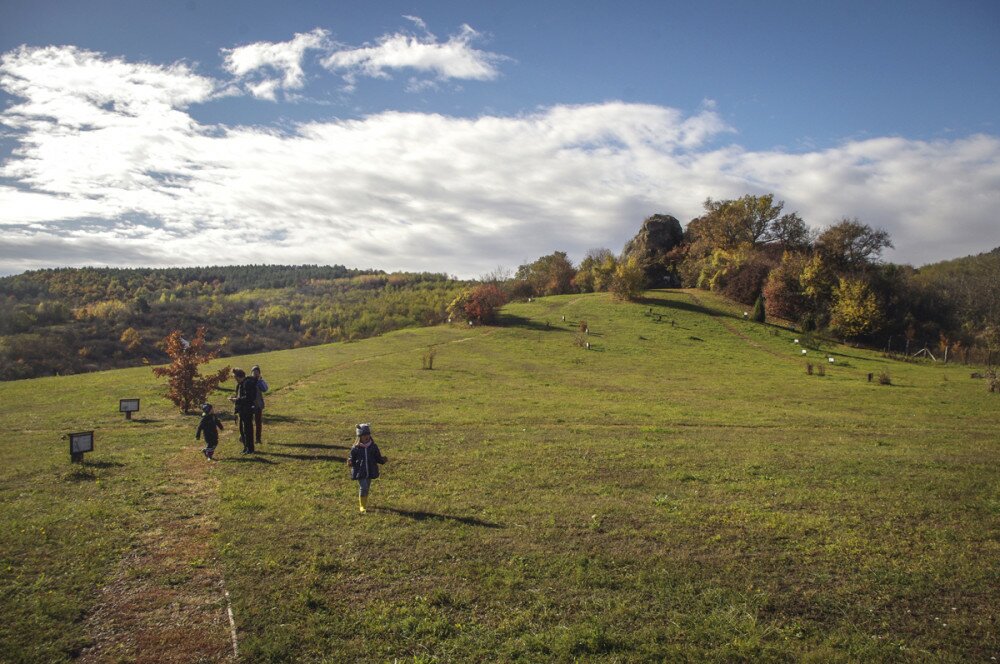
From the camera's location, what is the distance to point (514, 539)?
11.8 m

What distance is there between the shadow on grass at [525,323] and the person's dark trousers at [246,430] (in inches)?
1783

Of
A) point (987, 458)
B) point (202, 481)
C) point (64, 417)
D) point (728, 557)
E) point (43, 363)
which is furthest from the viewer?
point (43, 363)

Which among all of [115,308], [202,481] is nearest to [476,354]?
[202,481]

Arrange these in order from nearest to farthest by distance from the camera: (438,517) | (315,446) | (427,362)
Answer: (438,517)
(315,446)
(427,362)

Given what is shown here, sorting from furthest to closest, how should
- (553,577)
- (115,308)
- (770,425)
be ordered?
1. (115,308)
2. (770,425)
3. (553,577)

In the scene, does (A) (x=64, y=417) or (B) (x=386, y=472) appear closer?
(B) (x=386, y=472)

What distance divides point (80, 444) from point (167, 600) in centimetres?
1112

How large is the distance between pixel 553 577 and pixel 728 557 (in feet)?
12.2

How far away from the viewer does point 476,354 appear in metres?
51.2

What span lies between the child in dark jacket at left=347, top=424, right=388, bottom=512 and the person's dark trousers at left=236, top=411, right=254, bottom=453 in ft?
26.0

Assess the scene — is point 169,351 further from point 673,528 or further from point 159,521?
point 673,528

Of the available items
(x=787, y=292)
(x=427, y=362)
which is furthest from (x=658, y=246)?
(x=427, y=362)

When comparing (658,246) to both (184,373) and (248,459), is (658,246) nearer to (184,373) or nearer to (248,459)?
(184,373)

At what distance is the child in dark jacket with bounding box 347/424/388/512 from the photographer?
13.5 metres
